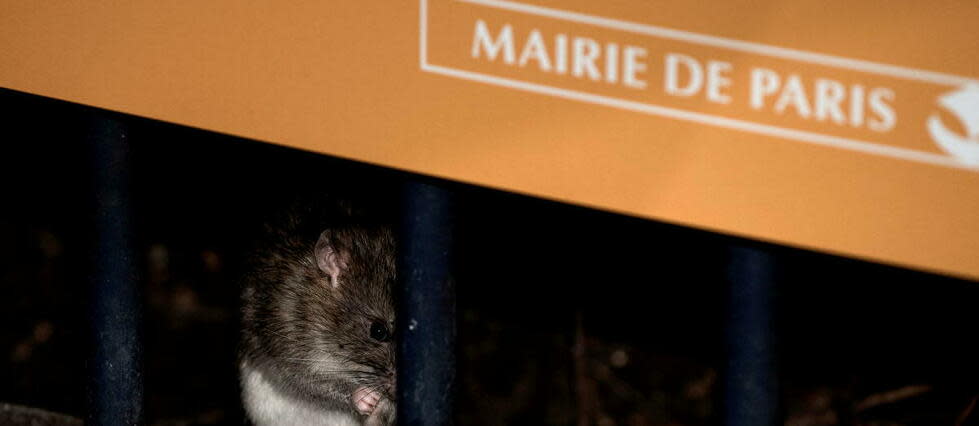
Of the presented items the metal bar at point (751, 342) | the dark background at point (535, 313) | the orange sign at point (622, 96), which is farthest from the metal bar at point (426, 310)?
the dark background at point (535, 313)

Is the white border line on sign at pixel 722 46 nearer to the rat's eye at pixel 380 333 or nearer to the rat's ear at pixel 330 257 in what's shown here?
the rat's ear at pixel 330 257

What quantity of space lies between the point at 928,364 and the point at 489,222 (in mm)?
1589

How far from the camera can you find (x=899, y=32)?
136 centimetres

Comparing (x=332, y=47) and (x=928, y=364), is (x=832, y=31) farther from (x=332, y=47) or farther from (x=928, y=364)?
(x=928, y=364)

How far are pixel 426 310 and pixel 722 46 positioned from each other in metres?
0.62

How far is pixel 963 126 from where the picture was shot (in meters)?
1.35

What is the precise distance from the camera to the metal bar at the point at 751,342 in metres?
1.64

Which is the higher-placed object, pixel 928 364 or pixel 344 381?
pixel 344 381

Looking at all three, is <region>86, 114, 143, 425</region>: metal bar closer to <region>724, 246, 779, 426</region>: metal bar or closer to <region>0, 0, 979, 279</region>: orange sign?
<region>0, 0, 979, 279</region>: orange sign

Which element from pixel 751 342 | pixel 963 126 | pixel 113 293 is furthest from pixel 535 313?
pixel 963 126

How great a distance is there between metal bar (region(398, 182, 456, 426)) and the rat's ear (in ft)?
3.38

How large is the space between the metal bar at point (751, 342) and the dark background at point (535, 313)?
2.34 meters

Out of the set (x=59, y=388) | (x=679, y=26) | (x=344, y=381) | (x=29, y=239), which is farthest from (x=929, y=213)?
(x=29, y=239)

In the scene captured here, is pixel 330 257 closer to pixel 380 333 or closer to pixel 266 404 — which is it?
pixel 380 333
